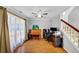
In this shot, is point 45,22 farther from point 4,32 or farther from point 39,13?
point 4,32

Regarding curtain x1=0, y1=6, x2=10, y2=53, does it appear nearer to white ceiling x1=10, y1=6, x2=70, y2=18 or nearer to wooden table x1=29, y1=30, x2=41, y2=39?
white ceiling x1=10, y1=6, x2=70, y2=18

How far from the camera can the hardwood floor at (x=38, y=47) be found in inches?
91.7

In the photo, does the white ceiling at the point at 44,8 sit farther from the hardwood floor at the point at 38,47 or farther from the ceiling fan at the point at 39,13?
the hardwood floor at the point at 38,47

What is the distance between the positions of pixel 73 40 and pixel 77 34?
0.17m

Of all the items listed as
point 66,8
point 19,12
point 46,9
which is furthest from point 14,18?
point 66,8

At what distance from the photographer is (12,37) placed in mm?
2572

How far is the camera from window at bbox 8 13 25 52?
94.5 inches

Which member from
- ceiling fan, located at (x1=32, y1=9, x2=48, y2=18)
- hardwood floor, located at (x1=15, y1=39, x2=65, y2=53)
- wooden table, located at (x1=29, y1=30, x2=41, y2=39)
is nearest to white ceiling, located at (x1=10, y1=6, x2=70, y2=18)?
ceiling fan, located at (x1=32, y1=9, x2=48, y2=18)

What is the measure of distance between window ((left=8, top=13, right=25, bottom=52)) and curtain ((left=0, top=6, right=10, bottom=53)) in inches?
4.5

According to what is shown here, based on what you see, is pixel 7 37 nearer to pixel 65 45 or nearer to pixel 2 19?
pixel 2 19

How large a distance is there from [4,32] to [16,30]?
1.31 feet
